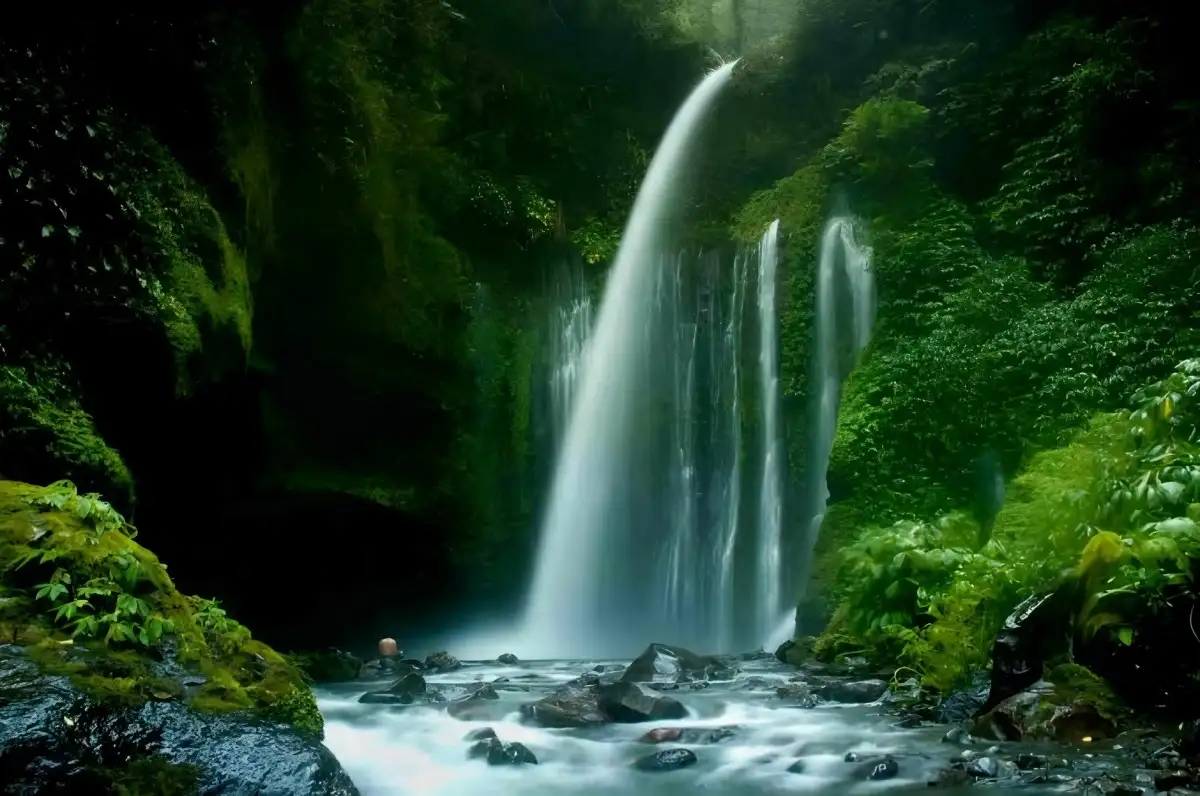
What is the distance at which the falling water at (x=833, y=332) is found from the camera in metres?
12.8

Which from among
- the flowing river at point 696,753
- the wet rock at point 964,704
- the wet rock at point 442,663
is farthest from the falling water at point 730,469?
the wet rock at point 964,704

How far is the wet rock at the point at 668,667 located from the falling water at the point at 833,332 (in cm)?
330

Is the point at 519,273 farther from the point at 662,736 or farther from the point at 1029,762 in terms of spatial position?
the point at 1029,762

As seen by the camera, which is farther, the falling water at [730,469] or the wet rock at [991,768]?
the falling water at [730,469]

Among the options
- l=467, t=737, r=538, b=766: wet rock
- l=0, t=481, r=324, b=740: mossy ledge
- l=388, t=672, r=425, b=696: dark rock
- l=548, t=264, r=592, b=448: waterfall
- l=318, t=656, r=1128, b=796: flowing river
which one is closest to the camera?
l=0, t=481, r=324, b=740: mossy ledge

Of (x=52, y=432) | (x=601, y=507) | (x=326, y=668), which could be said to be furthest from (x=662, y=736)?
(x=601, y=507)

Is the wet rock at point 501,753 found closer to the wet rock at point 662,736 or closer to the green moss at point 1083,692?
the wet rock at point 662,736

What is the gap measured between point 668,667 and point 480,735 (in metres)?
3.04

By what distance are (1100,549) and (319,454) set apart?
33.2ft

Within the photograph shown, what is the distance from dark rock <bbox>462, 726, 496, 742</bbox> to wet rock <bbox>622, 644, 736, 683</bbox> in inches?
86.1

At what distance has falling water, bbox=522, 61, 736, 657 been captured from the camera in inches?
548

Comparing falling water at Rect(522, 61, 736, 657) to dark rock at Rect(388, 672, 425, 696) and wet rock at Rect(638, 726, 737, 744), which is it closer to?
dark rock at Rect(388, 672, 425, 696)

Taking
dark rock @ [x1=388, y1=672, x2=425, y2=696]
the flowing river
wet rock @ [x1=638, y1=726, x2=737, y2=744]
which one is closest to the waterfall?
dark rock @ [x1=388, y1=672, x2=425, y2=696]

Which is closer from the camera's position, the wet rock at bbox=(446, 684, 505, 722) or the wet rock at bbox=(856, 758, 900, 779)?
the wet rock at bbox=(856, 758, 900, 779)
